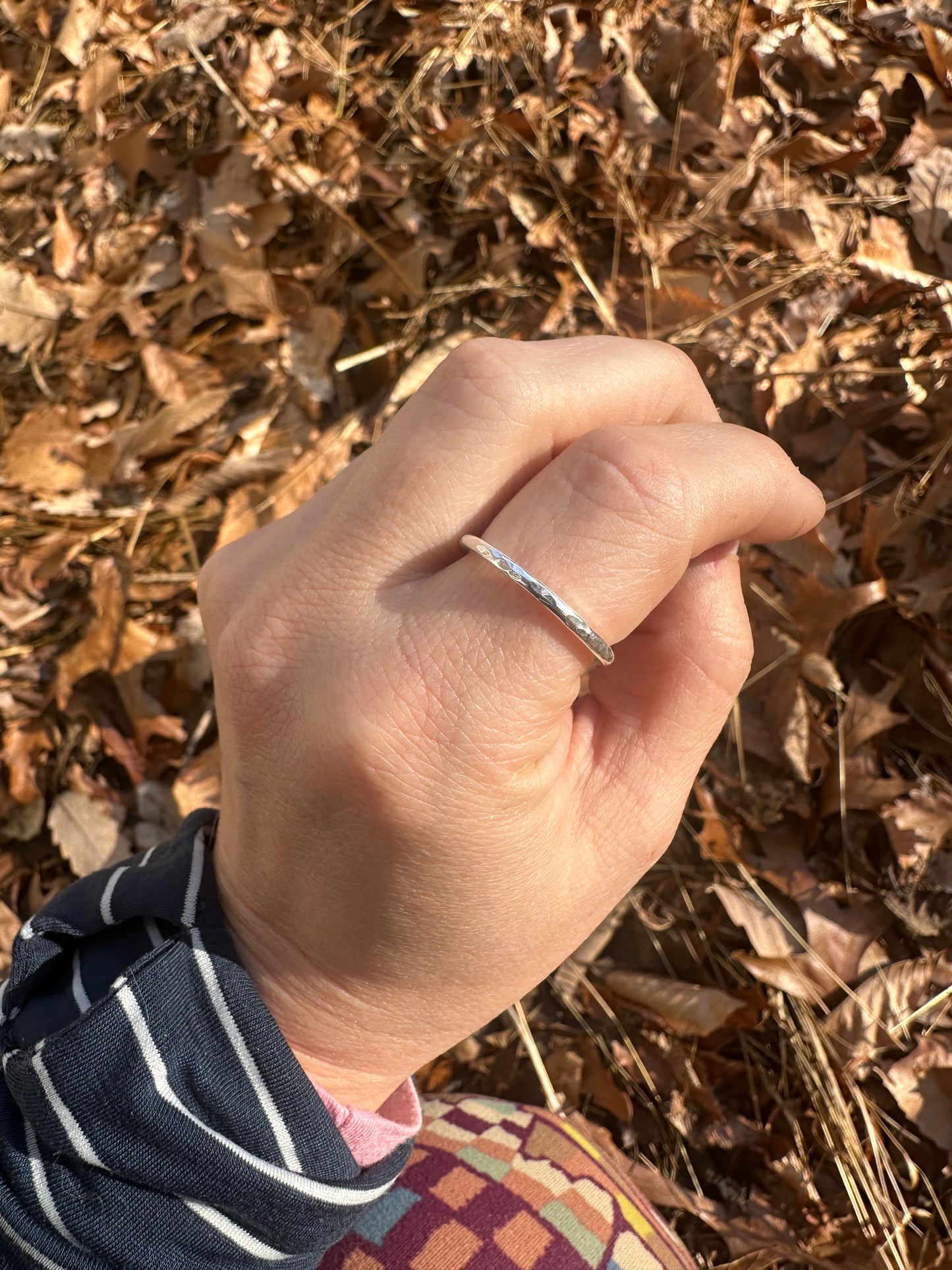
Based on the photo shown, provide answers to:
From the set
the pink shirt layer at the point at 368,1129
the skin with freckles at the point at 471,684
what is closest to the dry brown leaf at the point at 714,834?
the skin with freckles at the point at 471,684

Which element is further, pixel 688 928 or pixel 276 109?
pixel 276 109

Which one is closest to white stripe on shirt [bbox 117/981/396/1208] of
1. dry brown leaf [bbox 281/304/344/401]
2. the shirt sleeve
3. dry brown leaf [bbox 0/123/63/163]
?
the shirt sleeve

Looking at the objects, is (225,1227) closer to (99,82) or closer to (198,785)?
(198,785)

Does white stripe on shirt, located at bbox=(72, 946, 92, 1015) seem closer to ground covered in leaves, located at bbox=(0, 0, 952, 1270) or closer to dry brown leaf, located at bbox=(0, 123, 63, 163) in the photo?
ground covered in leaves, located at bbox=(0, 0, 952, 1270)

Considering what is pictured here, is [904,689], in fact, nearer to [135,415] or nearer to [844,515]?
[844,515]

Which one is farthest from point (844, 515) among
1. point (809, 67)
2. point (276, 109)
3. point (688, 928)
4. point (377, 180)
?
point (276, 109)

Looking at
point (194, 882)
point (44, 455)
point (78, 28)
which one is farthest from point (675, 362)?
point (78, 28)

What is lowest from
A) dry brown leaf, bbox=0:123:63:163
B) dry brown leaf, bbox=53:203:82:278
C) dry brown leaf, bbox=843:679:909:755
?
dry brown leaf, bbox=843:679:909:755
